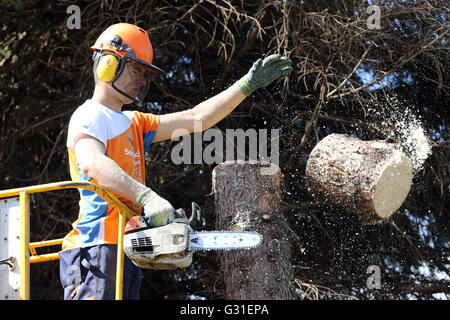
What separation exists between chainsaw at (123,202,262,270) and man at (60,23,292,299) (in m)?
0.06

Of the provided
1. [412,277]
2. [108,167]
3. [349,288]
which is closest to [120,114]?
[108,167]

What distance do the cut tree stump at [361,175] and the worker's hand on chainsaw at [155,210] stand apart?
1.50 metres

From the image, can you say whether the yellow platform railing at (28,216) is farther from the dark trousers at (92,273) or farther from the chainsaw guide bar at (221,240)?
the chainsaw guide bar at (221,240)

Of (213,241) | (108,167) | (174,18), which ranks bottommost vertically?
(213,241)

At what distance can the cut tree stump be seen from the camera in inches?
156

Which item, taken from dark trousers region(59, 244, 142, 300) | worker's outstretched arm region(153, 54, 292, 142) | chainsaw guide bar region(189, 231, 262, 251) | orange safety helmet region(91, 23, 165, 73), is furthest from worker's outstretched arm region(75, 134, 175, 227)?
worker's outstretched arm region(153, 54, 292, 142)

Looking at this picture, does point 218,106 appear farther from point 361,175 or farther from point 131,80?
point 361,175

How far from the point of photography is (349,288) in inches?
229

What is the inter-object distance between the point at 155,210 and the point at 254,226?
91 cm

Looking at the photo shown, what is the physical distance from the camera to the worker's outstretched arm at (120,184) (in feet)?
9.75

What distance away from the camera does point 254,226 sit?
12.0ft

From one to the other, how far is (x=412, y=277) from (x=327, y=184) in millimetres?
2478

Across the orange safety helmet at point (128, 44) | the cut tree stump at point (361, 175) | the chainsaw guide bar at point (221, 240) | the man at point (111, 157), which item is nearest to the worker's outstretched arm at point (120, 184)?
the man at point (111, 157)
